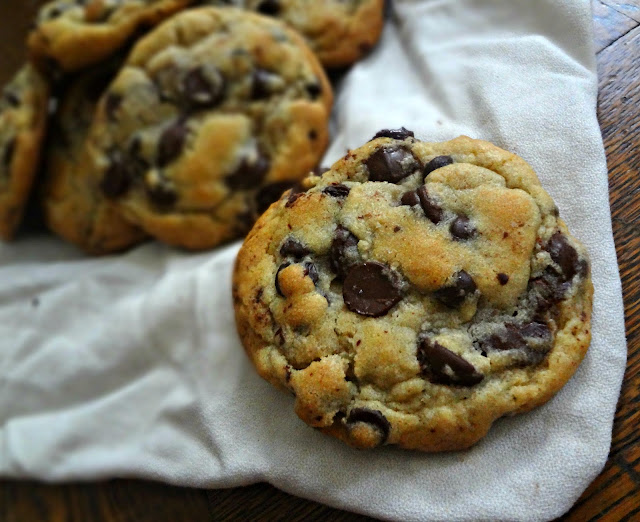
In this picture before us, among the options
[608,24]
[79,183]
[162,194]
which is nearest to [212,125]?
[162,194]

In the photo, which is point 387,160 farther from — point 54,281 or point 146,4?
point 54,281

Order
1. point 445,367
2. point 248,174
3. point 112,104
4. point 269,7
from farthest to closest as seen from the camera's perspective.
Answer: point 269,7
point 112,104
point 248,174
point 445,367

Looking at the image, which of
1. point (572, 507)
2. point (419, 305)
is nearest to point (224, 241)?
point (419, 305)

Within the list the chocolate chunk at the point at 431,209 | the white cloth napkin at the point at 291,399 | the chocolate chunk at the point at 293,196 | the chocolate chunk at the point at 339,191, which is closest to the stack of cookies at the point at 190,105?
the white cloth napkin at the point at 291,399

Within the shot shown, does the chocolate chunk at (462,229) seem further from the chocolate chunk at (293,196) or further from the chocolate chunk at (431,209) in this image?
the chocolate chunk at (293,196)

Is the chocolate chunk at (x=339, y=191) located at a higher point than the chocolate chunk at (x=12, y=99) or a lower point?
higher

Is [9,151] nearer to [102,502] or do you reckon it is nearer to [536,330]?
[102,502]
